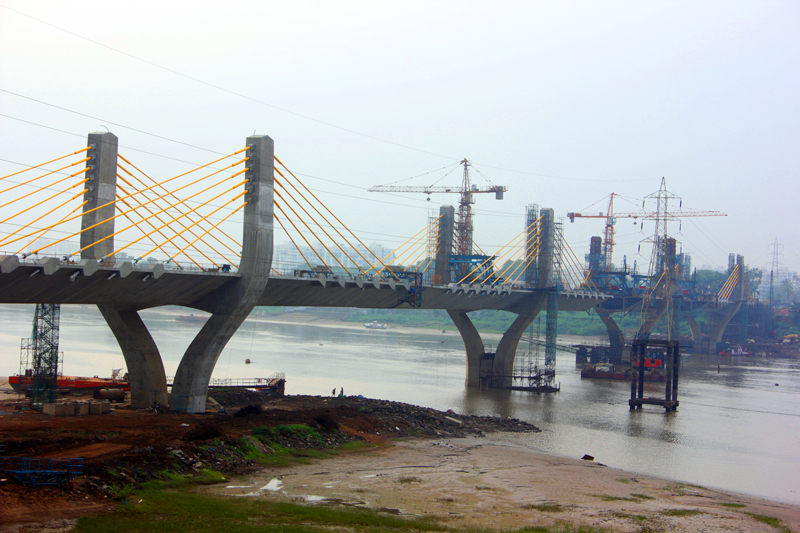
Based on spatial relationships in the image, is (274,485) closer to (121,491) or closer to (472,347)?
(121,491)

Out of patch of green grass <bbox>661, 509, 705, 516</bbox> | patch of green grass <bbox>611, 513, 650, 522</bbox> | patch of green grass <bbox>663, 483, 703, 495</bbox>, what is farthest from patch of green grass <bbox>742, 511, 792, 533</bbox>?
patch of green grass <bbox>611, 513, 650, 522</bbox>

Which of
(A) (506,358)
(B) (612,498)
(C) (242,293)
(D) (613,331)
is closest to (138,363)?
(C) (242,293)

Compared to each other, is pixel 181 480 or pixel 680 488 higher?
pixel 181 480

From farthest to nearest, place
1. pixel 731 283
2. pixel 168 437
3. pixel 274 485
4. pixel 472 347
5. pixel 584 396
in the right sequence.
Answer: pixel 731 283
pixel 472 347
pixel 584 396
pixel 168 437
pixel 274 485

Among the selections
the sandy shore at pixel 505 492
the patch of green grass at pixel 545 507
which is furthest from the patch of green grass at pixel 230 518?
the patch of green grass at pixel 545 507

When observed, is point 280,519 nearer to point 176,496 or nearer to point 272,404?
point 176,496

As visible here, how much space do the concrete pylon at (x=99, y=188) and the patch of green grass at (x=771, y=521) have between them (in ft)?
123

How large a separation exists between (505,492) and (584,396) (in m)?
48.5

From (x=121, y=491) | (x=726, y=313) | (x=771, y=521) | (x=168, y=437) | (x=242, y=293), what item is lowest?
(x=771, y=521)

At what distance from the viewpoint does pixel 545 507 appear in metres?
27.6

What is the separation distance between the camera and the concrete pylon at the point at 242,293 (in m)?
44.4

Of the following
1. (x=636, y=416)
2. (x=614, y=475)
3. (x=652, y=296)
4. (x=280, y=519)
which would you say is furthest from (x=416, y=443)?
(x=652, y=296)

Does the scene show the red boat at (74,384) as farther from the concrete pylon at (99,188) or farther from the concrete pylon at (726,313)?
the concrete pylon at (726,313)

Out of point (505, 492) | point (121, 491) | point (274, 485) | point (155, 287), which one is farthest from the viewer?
point (155, 287)
